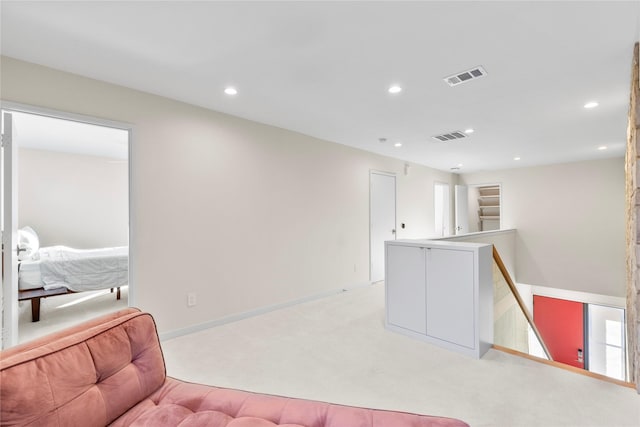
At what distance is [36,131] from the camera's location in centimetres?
372

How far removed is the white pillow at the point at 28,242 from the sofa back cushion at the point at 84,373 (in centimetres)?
368

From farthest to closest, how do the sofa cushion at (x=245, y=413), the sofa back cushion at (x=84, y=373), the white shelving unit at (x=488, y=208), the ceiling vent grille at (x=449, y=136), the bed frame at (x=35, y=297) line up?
the white shelving unit at (x=488, y=208) → the ceiling vent grille at (x=449, y=136) → the bed frame at (x=35, y=297) → the sofa cushion at (x=245, y=413) → the sofa back cushion at (x=84, y=373)

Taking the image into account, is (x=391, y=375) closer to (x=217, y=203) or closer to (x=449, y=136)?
(x=217, y=203)

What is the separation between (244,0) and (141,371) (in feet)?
6.43

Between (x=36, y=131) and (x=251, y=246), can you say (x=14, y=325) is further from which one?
(x=36, y=131)

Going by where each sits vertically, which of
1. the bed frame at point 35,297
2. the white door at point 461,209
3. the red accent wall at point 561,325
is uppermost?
the white door at point 461,209

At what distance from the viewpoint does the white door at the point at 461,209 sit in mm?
7410

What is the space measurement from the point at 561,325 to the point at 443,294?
6.58m

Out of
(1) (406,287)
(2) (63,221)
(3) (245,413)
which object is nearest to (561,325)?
(1) (406,287)

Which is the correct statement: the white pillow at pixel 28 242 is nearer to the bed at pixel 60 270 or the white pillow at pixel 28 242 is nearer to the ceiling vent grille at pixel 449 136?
the bed at pixel 60 270

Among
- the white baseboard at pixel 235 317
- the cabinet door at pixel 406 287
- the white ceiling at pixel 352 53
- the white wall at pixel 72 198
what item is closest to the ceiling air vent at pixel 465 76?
the white ceiling at pixel 352 53

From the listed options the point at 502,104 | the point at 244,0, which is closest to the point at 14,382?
the point at 244,0

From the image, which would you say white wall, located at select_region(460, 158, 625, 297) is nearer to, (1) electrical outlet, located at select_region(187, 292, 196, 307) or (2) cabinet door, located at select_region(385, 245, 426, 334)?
(2) cabinet door, located at select_region(385, 245, 426, 334)

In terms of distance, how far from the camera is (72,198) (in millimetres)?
4707
